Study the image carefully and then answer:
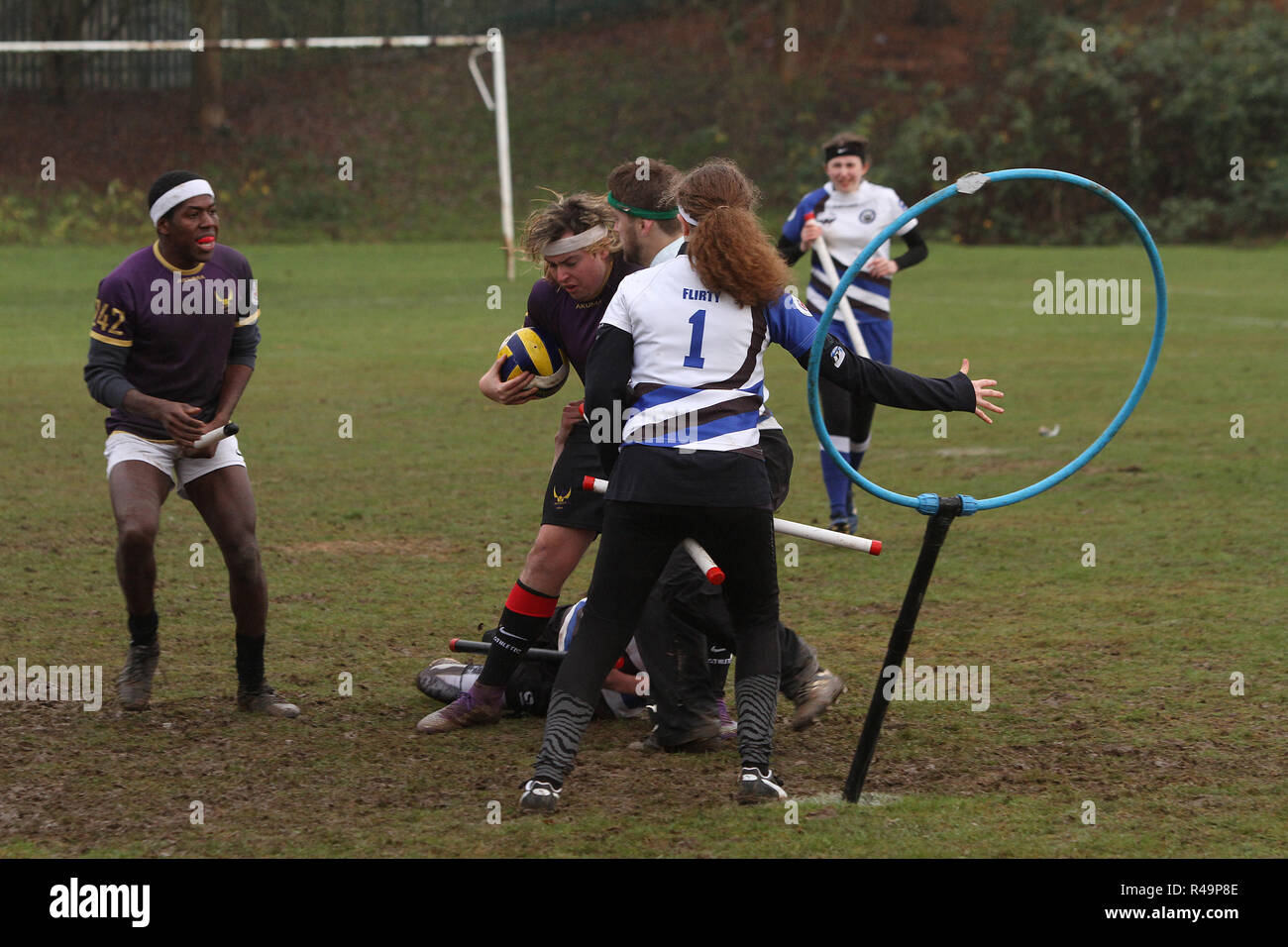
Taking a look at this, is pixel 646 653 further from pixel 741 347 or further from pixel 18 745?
pixel 18 745

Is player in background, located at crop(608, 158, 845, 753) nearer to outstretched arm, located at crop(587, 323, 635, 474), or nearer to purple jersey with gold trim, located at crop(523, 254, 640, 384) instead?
purple jersey with gold trim, located at crop(523, 254, 640, 384)

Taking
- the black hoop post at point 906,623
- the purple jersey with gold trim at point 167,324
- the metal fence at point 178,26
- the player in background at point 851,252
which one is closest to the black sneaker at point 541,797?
the black hoop post at point 906,623

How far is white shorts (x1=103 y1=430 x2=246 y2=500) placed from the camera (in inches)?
237

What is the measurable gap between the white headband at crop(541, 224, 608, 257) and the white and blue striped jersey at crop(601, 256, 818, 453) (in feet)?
1.92

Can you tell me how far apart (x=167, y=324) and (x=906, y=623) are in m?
2.99

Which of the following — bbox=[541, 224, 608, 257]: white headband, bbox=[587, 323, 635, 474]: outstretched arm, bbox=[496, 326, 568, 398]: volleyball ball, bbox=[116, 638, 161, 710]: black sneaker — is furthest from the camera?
bbox=[116, 638, 161, 710]: black sneaker

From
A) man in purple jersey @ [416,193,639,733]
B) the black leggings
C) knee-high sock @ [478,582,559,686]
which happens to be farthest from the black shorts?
the black leggings

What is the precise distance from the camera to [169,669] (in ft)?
22.1

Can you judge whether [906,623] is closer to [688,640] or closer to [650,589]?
[650,589]

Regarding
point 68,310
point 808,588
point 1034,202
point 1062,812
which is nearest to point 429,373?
point 68,310

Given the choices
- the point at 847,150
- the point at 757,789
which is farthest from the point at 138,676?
the point at 847,150

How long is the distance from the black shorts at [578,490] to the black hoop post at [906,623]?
50.0 inches

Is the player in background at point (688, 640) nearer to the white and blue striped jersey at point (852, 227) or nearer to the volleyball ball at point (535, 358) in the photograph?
the volleyball ball at point (535, 358)

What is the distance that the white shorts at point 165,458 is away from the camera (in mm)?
6023
